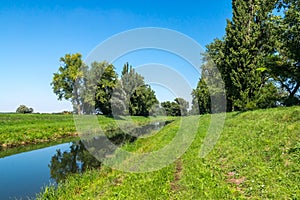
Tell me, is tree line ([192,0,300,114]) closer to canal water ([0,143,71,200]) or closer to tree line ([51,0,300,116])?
tree line ([51,0,300,116])

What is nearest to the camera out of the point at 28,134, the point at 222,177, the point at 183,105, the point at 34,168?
the point at 222,177

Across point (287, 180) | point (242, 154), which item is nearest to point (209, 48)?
point (242, 154)

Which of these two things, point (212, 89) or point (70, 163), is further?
point (212, 89)

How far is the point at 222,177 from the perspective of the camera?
9.14 m

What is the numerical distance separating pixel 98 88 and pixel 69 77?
27.0ft

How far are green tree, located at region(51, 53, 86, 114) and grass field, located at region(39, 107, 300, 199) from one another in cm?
5514

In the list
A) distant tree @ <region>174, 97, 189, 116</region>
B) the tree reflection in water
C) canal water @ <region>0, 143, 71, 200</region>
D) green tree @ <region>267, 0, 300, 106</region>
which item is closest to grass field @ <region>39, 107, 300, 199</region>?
canal water @ <region>0, 143, 71, 200</region>

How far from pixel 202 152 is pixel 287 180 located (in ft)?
20.7

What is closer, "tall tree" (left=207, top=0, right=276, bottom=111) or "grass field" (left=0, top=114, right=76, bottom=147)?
"grass field" (left=0, top=114, right=76, bottom=147)

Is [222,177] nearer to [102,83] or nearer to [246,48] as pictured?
[246,48]

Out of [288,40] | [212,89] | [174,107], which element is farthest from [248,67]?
[174,107]

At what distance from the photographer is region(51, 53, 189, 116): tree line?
216 ft

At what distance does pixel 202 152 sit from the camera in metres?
13.7

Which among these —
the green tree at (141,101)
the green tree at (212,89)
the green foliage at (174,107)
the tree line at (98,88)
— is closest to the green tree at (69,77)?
the tree line at (98,88)
